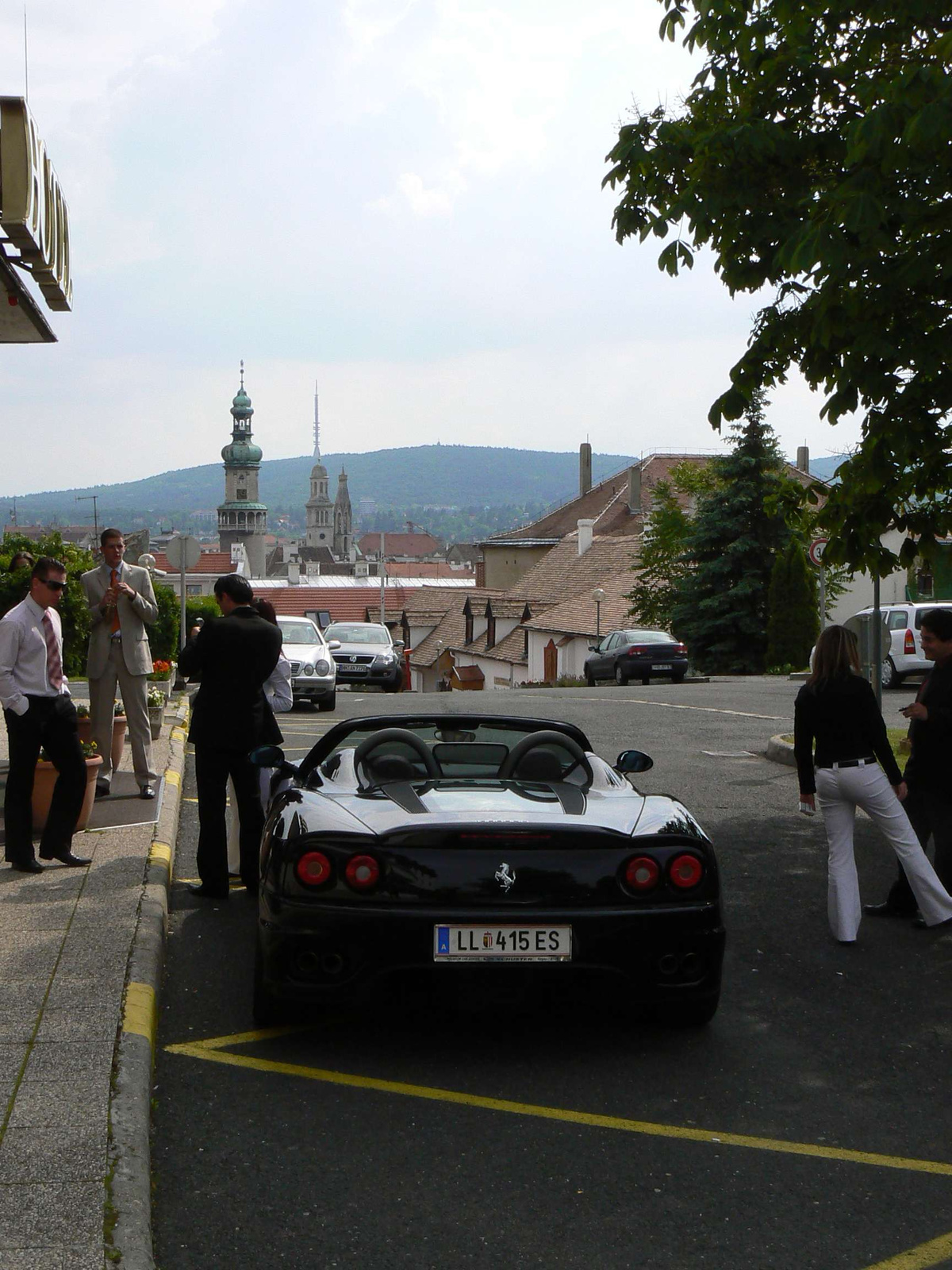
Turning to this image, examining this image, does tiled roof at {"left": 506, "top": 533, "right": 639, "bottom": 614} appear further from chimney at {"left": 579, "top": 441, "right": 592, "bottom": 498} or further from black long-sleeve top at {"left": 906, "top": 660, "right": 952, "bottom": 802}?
black long-sleeve top at {"left": 906, "top": 660, "right": 952, "bottom": 802}

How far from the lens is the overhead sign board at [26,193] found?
30.1 feet

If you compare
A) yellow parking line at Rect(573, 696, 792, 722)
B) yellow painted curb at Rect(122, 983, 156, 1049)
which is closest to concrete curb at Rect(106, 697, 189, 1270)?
yellow painted curb at Rect(122, 983, 156, 1049)

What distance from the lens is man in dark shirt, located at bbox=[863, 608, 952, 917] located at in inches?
306

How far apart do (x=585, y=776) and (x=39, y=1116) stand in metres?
2.81

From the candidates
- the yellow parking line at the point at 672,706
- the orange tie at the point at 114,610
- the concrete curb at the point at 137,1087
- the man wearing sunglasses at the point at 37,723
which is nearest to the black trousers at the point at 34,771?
the man wearing sunglasses at the point at 37,723

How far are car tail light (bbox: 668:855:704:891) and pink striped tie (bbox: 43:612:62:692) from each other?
4.40 m

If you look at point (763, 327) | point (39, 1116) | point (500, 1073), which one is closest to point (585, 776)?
point (500, 1073)

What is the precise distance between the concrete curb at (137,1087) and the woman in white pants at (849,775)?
3366 mm

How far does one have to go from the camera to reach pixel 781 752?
15562 millimetres

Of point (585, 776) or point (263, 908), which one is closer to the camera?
point (263, 908)

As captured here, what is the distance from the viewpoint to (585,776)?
6316mm

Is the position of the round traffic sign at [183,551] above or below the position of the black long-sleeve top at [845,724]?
above

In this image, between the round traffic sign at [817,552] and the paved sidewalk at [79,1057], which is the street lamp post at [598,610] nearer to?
the round traffic sign at [817,552]

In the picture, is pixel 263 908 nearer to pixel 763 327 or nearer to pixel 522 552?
pixel 763 327
